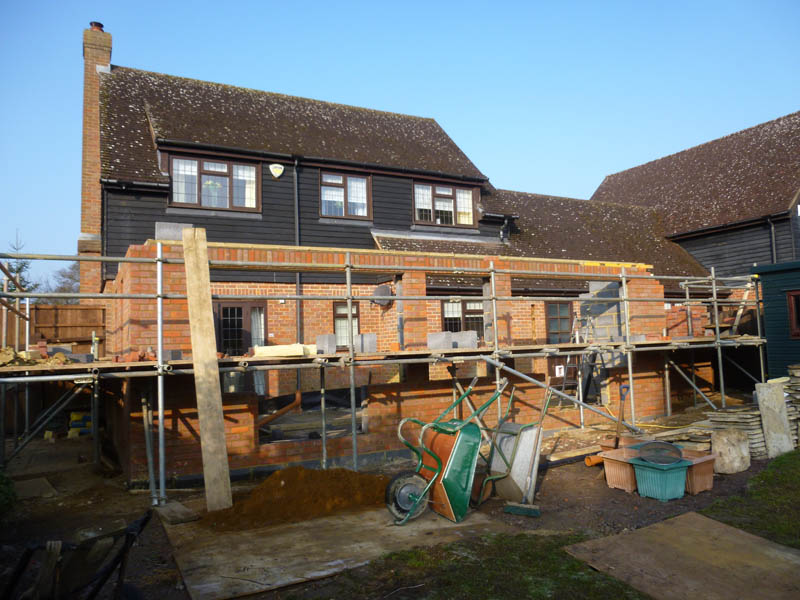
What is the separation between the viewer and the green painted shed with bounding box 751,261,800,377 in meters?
12.3

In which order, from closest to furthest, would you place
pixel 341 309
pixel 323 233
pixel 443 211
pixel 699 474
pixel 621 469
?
pixel 699 474
pixel 621 469
pixel 341 309
pixel 323 233
pixel 443 211

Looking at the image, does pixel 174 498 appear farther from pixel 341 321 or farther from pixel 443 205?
pixel 443 205

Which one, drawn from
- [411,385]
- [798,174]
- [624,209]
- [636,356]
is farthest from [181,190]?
[798,174]

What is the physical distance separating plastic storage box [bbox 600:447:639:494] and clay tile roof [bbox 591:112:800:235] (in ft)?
50.9

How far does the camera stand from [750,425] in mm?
8648

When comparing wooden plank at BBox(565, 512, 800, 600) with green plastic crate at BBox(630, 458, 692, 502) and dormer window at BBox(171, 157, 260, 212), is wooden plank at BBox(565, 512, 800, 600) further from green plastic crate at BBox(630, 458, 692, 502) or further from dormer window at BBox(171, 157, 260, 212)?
dormer window at BBox(171, 157, 260, 212)

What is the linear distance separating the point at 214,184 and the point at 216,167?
452mm

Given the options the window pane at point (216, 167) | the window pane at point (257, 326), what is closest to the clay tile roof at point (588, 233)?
the window pane at point (257, 326)

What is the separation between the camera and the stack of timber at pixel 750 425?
337 inches

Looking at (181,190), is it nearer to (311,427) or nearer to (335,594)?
(311,427)

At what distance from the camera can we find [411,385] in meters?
9.38

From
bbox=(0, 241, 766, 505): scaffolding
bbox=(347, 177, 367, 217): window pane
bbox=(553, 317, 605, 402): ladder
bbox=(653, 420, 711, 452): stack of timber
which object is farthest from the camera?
bbox=(347, 177, 367, 217): window pane

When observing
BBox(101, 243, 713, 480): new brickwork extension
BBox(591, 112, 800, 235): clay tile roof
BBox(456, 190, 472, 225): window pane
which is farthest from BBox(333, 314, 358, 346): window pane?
BBox(591, 112, 800, 235): clay tile roof

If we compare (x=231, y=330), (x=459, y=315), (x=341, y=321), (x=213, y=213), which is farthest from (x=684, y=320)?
(x=213, y=213)
